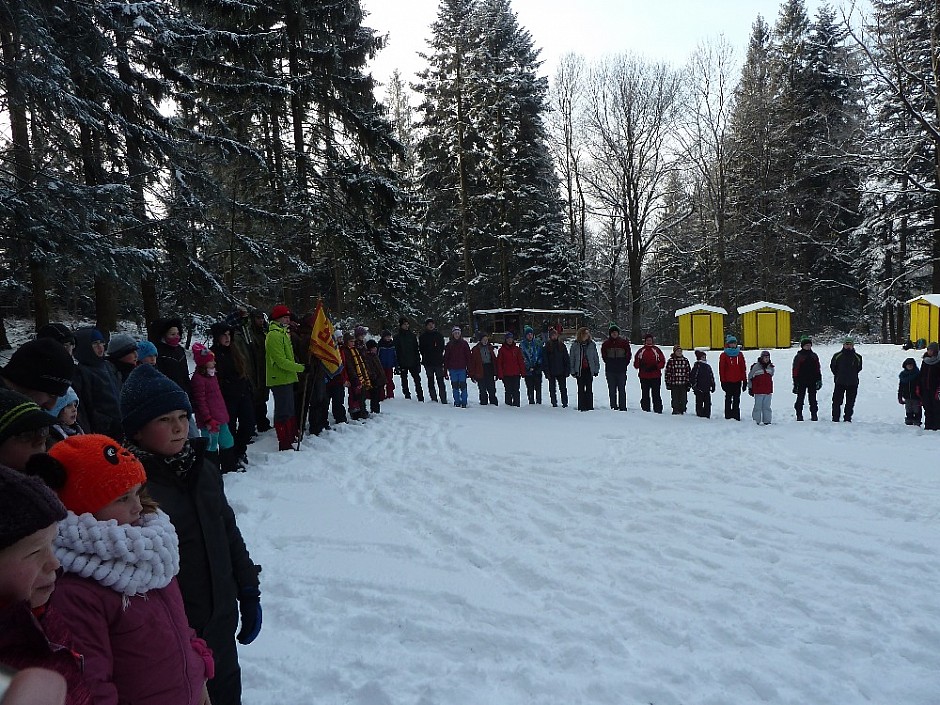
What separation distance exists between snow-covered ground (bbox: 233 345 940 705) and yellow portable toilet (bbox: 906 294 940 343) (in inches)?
584

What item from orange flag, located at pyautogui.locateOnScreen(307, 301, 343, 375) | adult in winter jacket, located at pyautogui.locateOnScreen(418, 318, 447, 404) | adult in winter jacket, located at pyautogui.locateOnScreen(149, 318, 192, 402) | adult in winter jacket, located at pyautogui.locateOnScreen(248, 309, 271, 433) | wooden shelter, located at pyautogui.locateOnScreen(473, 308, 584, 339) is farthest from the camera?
wooden shelter, located at pyautogui.locateOnScreen(473, 308, 584, 339)

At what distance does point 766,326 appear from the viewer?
24.7 meters

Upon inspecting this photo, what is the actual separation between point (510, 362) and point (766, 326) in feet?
52.5

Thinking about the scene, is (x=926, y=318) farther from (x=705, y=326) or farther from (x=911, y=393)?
(x=911, y=393)

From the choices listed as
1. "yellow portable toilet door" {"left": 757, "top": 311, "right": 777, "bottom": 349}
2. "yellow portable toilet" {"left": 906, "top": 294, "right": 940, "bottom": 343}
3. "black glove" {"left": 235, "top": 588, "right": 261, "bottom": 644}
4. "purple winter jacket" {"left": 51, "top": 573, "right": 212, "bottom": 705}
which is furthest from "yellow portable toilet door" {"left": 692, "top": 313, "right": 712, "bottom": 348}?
"purple winter jacket" {"left": 51, "top": 573, "right": 212, "bottom": 705}

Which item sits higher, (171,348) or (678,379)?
(171,348)

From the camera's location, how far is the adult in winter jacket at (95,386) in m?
5.47

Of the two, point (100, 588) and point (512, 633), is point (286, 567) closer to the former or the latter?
point (512, 633)

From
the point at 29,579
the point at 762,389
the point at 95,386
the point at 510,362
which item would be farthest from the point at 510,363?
the point at 29,579

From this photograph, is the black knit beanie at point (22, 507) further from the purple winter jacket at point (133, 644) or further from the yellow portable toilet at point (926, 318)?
the yellow portable toilet at point (926, 318)

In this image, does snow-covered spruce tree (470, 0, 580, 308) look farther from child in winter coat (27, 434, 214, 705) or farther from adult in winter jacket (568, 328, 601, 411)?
child in winter coat (27, 434, 214, 705)

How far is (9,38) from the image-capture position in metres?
10.1

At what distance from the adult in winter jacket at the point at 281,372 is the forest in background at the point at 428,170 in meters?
2.97

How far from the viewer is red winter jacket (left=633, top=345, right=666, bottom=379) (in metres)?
13.0
